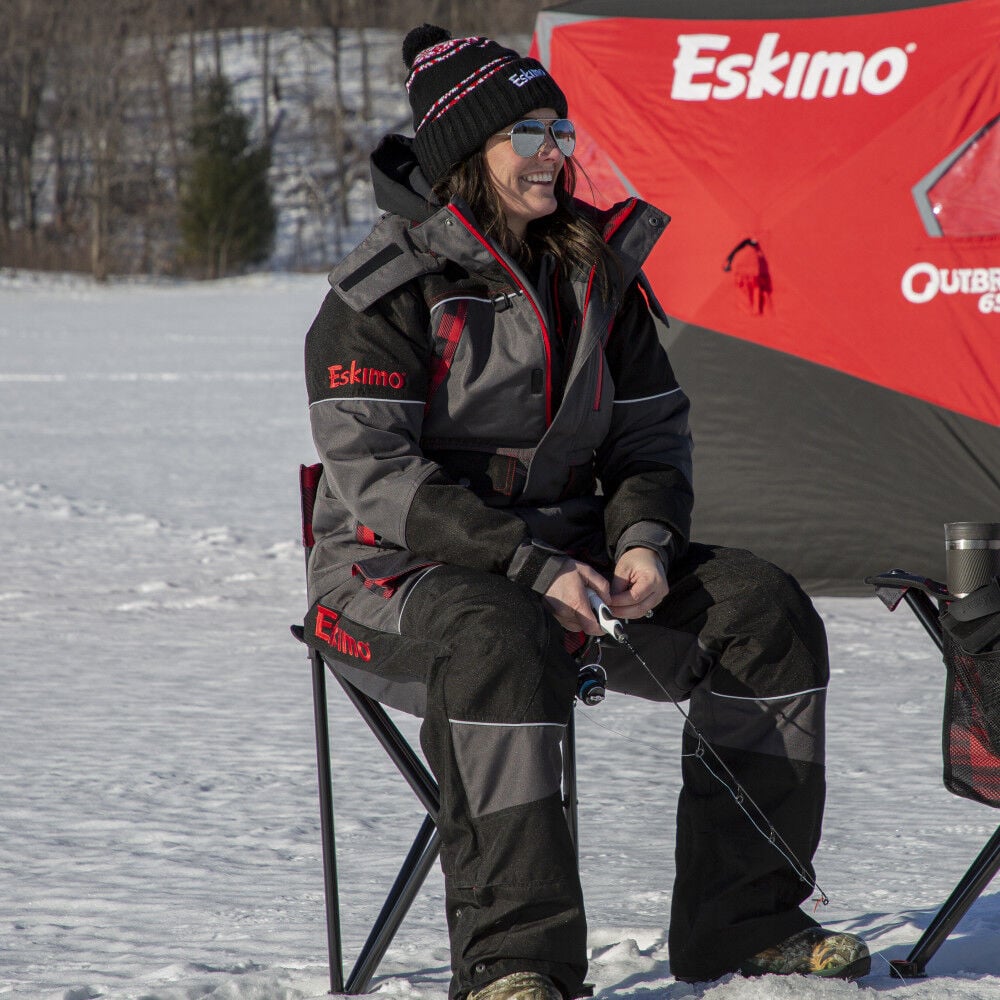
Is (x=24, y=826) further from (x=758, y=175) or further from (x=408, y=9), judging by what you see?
(x=408, y=9)

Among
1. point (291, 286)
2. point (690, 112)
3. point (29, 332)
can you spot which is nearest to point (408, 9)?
point (291, 286)

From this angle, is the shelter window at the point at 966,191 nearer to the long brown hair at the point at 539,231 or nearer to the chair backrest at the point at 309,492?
the long brown hair at the point at 539,231

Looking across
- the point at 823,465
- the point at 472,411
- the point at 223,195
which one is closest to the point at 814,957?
the point at 472,411

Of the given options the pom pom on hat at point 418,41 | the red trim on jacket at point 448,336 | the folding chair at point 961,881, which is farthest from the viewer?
the pom pom on hat at point 418,41

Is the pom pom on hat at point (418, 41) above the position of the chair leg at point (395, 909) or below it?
above

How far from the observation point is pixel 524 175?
87.3 inches

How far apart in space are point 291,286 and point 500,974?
26.6 m

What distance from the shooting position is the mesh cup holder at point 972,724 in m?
1.88

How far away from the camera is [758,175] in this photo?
4633 mm

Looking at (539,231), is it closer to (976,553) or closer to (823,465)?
(976,553)

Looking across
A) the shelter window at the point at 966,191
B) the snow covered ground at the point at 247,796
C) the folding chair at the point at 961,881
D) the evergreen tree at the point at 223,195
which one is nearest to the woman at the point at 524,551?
the folding chair at the point at 961,881

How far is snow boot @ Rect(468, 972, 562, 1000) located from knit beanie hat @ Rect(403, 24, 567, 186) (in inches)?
46.7

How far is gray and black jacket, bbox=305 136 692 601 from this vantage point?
2.02 metres

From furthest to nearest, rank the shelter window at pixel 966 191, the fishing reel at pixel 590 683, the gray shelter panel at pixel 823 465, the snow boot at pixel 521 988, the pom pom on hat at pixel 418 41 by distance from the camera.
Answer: the gray shelter panel at pixel 823 465 → the shelter window at pixel 966 191 → the pom pom on hat at pixel 418 41 → the fishing reel at pixel 590 683 → the snow boot at pixel 521 988
